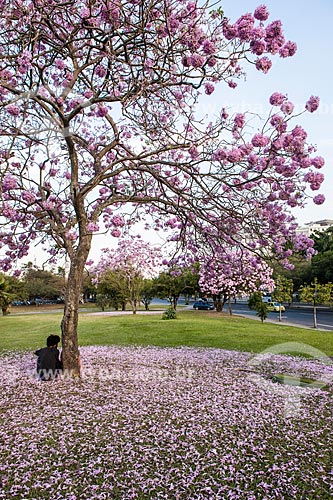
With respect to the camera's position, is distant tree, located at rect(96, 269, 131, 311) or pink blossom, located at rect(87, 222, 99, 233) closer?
pink blossom, located at rect(87, 222, 99, 233)

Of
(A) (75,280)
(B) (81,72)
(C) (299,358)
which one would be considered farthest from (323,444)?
(B) (81,72)

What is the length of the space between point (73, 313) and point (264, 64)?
231 inches

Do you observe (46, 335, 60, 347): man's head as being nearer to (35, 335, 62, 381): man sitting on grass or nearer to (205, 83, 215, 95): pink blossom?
(35, 335, 62, 381): man sitting on grass

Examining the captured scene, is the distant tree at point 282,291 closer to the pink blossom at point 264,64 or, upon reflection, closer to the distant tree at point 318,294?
the distant tree at point 318,294

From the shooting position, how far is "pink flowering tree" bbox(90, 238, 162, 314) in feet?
101

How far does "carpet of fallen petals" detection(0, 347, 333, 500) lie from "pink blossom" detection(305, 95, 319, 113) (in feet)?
15.0

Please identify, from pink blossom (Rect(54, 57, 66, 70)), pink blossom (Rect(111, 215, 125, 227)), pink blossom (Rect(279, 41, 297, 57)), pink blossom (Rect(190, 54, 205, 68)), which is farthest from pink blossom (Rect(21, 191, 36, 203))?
pink blossom (Rect(279, 41, 297, 57))

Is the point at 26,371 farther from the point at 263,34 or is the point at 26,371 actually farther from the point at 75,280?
the point at 263,34

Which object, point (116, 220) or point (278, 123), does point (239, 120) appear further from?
point (116, 220)

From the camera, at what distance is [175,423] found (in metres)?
5.71

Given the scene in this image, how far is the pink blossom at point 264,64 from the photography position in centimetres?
581

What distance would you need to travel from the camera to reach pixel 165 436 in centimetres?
523

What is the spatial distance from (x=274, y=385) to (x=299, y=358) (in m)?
3.81

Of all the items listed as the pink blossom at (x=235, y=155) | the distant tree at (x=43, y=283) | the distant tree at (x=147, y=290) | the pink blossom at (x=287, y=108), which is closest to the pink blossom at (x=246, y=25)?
the pink blossom at (x=287, y=108)
